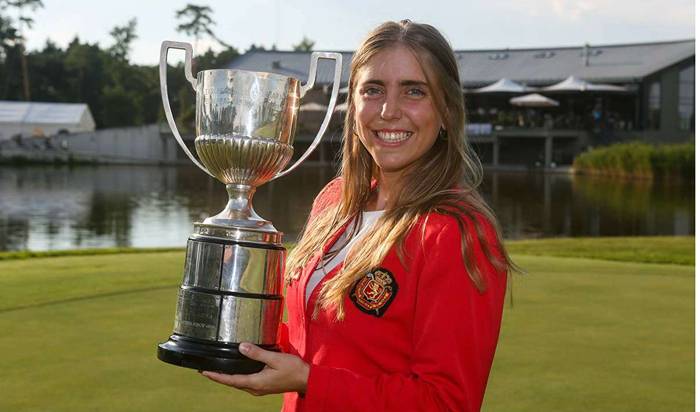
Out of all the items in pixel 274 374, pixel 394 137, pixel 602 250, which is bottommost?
pixel 602 250

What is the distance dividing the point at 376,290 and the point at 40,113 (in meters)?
55.6

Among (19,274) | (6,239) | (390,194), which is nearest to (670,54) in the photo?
(6,239)

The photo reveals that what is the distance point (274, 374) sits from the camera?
212 cm

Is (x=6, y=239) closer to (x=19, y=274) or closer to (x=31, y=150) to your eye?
(x=19, y=274)

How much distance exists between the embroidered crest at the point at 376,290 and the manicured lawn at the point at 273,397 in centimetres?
206

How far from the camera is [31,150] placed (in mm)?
51594

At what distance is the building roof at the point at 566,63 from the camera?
159ft

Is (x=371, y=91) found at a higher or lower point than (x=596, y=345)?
higher

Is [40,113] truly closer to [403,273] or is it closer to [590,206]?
[590,206]

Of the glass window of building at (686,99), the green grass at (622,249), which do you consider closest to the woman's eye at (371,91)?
the green grass at (622,249)

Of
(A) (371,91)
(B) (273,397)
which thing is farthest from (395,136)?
(B) (273,397)

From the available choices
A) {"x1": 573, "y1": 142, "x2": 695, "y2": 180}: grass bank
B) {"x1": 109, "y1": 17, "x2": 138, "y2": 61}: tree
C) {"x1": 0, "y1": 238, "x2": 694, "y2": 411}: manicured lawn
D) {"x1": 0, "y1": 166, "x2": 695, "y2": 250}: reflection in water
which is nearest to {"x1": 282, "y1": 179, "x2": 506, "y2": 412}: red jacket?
{"x1": 0, "y1": 238, "x2": 694, "y2": 411}: manicured lawn

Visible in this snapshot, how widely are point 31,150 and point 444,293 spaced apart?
51838 millimetres

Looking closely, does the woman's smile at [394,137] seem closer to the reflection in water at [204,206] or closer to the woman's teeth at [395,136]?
the woman's teeth at [395,136]
